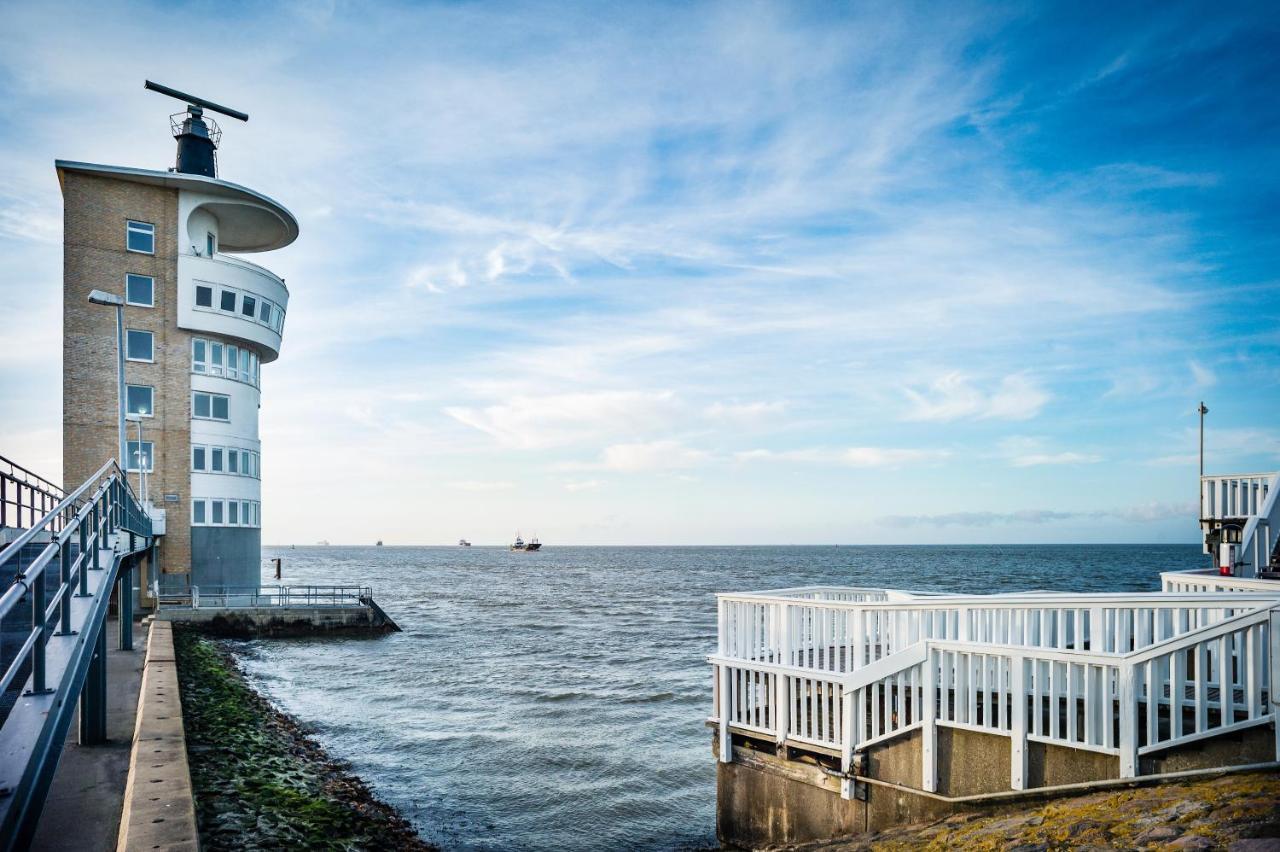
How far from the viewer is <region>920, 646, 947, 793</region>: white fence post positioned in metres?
9.08

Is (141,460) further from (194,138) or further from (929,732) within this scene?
(929,732)

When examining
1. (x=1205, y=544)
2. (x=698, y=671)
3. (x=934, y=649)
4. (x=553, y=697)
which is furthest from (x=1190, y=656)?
(x=698, y=671)

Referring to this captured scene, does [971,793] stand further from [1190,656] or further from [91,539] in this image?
[91,539]

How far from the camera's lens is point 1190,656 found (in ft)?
36.1

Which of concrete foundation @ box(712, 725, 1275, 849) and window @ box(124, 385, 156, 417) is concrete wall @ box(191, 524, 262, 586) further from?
concrete foundation @ box(712, 725, 1275, 849)

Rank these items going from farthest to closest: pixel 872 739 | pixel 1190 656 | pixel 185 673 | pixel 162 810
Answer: pixel 185 673
pixel 1190 656
pixel 872 739
pixel 162 810

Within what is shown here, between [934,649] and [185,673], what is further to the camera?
[185,673]

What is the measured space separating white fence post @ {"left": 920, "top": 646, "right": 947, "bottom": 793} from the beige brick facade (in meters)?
33.8

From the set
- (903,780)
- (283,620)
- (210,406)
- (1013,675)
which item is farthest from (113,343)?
(1013,675)

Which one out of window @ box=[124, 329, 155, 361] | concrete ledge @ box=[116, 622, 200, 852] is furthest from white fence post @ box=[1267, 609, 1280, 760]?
window @ box=[124, 329, 155, 361]

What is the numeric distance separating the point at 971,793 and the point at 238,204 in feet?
125

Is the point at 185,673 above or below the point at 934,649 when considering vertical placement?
below

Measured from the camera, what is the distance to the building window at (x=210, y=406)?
3697cm

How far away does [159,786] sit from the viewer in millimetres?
8344
